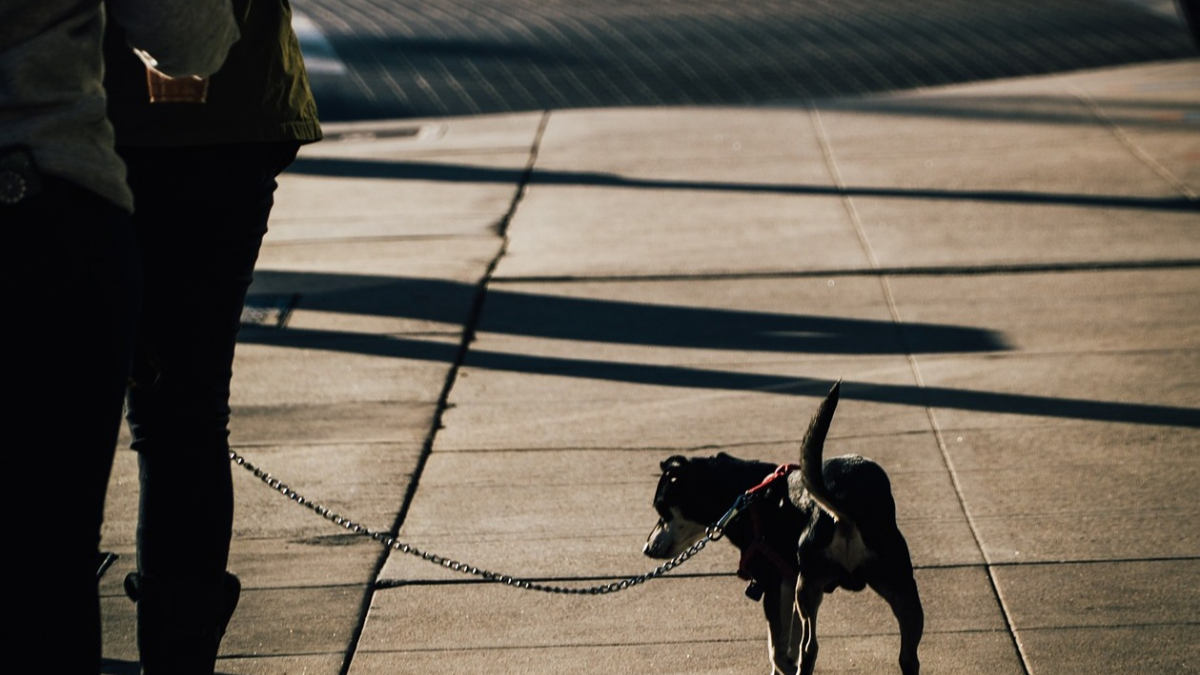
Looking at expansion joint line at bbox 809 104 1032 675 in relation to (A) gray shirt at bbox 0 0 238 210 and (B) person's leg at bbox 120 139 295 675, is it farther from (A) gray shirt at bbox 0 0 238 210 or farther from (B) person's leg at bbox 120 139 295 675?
(A) gray shirt at bbox 0 0 238 210

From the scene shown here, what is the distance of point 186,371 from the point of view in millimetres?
2766

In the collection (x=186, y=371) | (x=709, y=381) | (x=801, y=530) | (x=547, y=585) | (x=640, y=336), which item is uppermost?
(x=186, y=371)

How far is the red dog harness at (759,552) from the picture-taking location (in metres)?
3.26

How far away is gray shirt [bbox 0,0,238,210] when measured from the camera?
76.1 inches

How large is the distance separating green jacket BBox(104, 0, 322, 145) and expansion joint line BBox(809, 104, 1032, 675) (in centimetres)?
205

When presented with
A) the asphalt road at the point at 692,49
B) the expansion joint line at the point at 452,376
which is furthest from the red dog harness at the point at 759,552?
the asphalt road at the point at 692,49

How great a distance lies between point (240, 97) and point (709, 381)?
3262mm

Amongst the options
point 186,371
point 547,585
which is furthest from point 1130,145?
point 186,371

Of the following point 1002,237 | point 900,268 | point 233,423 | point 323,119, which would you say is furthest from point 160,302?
point 323,119

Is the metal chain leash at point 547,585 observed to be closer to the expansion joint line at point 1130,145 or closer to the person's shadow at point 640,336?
the person's shadow at point 640,336

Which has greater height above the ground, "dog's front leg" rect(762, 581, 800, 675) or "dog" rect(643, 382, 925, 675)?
"dog" rect(643, 382, 925, 675)

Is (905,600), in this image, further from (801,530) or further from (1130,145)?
(1130,145)

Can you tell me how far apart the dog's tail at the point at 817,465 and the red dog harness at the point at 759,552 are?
0.19 metres

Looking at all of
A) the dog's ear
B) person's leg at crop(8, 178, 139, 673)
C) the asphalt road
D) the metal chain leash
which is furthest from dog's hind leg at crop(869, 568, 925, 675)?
the asphalt road
